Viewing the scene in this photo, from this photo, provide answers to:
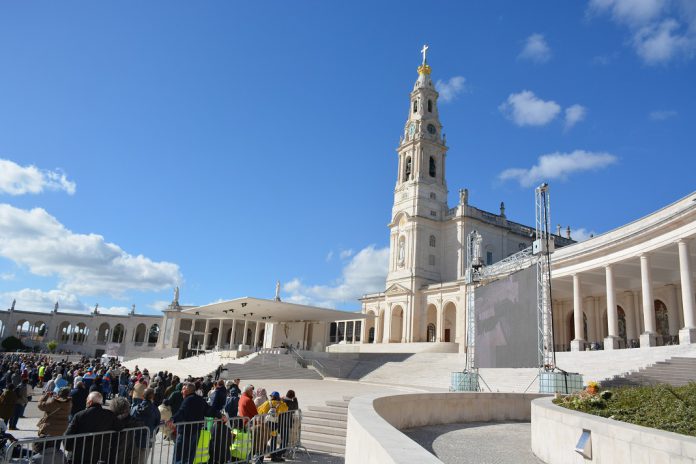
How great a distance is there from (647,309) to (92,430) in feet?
85.2

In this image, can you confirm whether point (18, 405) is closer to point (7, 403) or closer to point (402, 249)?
point (7, 403)

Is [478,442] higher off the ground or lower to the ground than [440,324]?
lower

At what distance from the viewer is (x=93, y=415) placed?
6211 millimetres

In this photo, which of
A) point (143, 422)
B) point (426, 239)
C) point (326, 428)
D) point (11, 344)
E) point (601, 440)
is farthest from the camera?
point (11, 344)

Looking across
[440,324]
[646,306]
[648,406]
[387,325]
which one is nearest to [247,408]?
[648,406]

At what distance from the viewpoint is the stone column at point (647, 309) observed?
78.4ft

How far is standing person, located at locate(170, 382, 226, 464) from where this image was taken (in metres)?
8.14

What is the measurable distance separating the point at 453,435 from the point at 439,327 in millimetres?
35930

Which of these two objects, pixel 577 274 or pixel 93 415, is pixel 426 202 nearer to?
pixel 577 274

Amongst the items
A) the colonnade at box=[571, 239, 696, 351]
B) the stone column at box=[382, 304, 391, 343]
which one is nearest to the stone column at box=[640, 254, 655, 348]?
the colonnade at box=[571, 239, 696, 351]

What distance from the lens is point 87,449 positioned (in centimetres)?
611

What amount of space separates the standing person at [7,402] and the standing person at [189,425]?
18.1 ft

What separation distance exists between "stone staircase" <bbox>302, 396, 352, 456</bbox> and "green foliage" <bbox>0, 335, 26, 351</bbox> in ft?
246

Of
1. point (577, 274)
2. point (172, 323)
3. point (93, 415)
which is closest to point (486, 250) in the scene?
point (577, 274)
